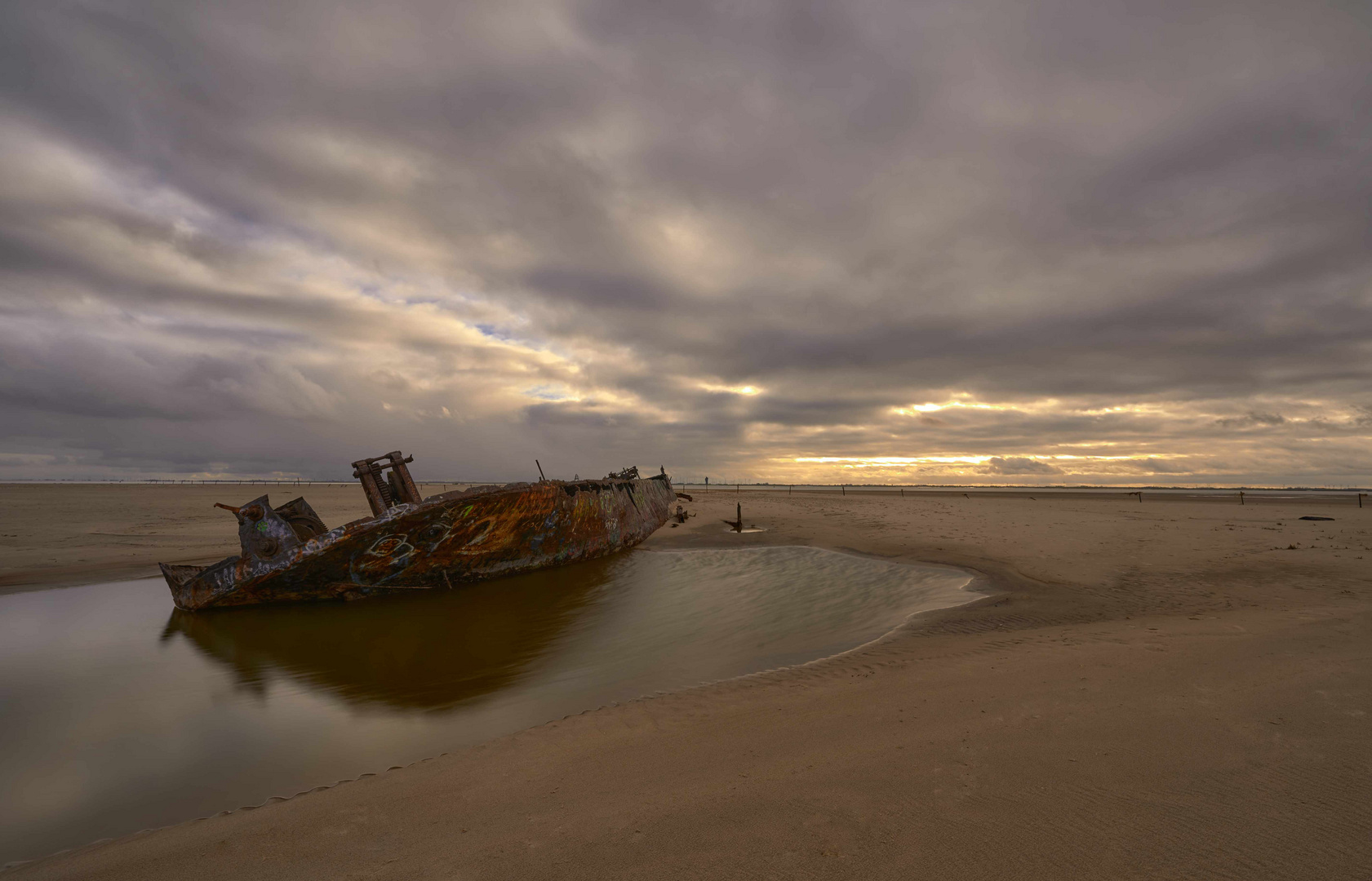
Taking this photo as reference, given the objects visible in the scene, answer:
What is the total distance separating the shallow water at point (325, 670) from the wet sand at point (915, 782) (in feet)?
2.19

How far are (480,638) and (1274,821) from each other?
7401 mm

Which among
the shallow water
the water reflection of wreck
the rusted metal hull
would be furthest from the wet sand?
the rusted metal hull

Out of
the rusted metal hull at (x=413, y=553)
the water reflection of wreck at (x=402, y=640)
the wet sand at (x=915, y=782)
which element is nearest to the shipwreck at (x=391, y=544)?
the rusted metal hull at (x=413, y=553)

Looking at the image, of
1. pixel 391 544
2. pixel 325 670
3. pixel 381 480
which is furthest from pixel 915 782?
pixel 381 480

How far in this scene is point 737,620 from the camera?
311 inches

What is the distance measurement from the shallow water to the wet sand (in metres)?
0.67

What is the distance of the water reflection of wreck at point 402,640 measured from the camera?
573 cm

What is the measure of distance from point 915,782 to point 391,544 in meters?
9.21

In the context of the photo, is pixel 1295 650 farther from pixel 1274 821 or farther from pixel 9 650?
pixel 9 650

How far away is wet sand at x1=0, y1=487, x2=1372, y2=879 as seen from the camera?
7.46 ft

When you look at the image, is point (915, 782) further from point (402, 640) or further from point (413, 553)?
point (413, 553)

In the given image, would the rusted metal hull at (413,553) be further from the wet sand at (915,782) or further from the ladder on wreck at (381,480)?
the wet sand at (915,782)

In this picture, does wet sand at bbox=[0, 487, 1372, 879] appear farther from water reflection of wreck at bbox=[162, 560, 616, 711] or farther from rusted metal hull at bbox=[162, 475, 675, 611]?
rusted metal hull at bbox=[162, 475, 675, 611]

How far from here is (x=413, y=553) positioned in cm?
983
